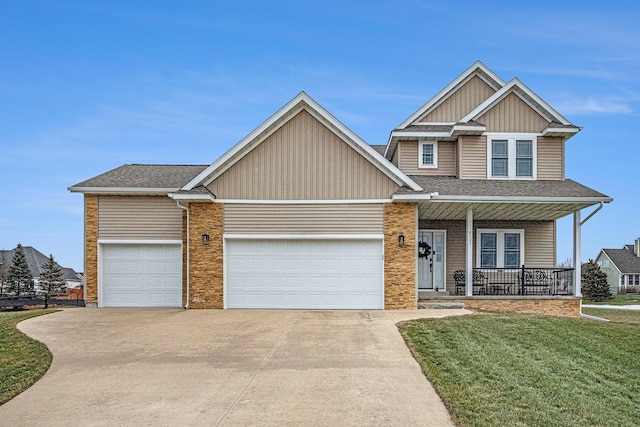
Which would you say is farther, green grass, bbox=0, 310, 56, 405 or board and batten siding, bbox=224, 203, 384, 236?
board and batten siding, bbox=224, 203, 384, 236

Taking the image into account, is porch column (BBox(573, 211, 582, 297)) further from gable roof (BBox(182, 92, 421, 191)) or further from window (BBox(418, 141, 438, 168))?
gable roof (BBox(182, 92, 421, 191))

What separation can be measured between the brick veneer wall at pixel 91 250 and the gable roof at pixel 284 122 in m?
3.82

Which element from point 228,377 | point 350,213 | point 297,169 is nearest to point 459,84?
point 350,213

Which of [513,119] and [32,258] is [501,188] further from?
[32,258]

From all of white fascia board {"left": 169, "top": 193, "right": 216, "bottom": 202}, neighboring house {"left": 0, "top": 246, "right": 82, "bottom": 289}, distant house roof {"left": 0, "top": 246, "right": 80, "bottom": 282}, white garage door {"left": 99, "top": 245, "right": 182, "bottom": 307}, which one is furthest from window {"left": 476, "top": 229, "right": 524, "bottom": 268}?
distant house roof {"left": 0, "top": 246, "right": 80, "bottom": 282}

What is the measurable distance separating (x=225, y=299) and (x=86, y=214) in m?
5.56

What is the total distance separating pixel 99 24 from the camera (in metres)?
17.4

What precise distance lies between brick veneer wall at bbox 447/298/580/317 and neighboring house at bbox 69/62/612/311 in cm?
8

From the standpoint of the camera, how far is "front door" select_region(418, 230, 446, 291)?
1820 cm

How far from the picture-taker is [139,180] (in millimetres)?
A: 17500

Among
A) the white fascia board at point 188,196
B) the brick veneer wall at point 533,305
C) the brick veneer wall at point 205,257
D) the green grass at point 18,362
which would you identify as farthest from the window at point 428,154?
the green grass at point 18,362

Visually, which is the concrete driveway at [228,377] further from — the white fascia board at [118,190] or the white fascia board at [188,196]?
the white fascia board at [118,190]

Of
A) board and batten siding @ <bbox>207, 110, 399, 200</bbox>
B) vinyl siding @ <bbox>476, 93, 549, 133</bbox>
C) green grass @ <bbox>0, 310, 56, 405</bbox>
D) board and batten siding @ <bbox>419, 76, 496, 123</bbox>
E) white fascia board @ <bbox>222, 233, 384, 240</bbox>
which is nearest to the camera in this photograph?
green grass @ <bbox>0, 310, 56, 405</bbox>

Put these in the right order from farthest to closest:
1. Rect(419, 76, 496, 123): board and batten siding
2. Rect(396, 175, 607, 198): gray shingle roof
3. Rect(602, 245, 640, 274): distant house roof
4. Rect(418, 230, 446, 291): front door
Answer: Rect(602, 245, 640, 274): distant house roof < Rect(419, 76, 496, 123): board and batten siding < Rect(418, 230, 446, 291): front door < Rect(396, 175, 607, 198): gray shingle roof
